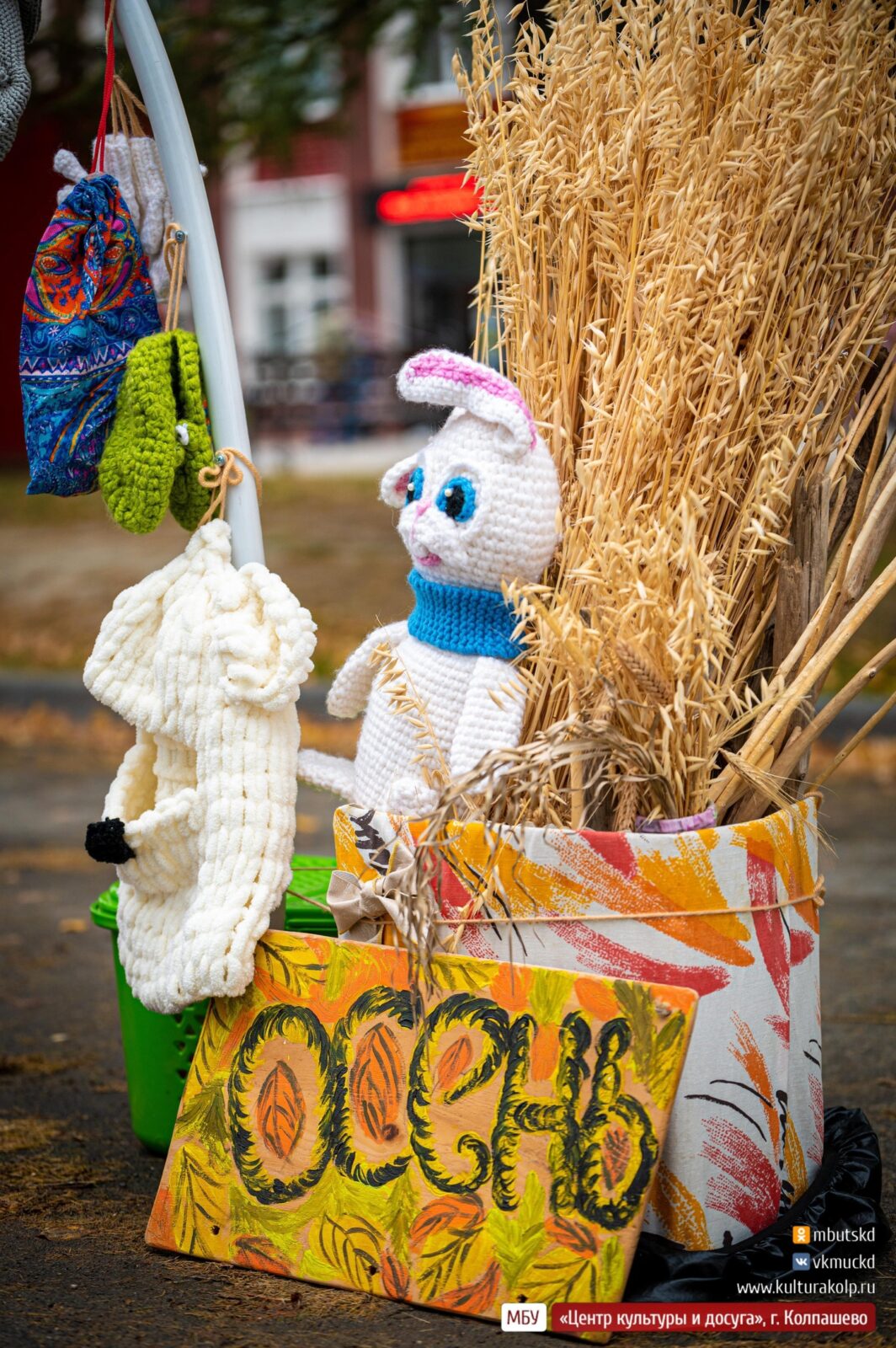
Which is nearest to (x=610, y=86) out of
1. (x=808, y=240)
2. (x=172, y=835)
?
(x=808, y=240)

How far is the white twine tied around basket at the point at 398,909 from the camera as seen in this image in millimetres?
1864

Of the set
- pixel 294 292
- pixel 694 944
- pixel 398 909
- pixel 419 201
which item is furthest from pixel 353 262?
pixel 694 944

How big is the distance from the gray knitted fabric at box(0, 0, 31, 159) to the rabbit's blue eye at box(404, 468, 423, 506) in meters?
0.86

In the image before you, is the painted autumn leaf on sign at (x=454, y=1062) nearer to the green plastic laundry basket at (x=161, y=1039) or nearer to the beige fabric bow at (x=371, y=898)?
the beige fabric bow at (x=371, y=898)

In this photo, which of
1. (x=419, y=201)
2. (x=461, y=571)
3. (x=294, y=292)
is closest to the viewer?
(x=461, y=571)

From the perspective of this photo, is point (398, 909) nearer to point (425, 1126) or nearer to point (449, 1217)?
point (425, 1126)

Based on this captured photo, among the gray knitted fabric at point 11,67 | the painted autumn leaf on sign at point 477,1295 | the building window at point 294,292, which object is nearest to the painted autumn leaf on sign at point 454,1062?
the painted autumn leaf on sign at point 477,1295

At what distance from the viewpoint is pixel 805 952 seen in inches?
79.7

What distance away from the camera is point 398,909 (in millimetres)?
1931

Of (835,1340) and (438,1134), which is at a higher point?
(438,1134)

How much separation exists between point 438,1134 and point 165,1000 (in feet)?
1.57

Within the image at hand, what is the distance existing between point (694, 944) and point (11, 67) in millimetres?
1732

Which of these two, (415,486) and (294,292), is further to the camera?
(294,292)

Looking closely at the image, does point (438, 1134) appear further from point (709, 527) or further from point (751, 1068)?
point (709, 527)
